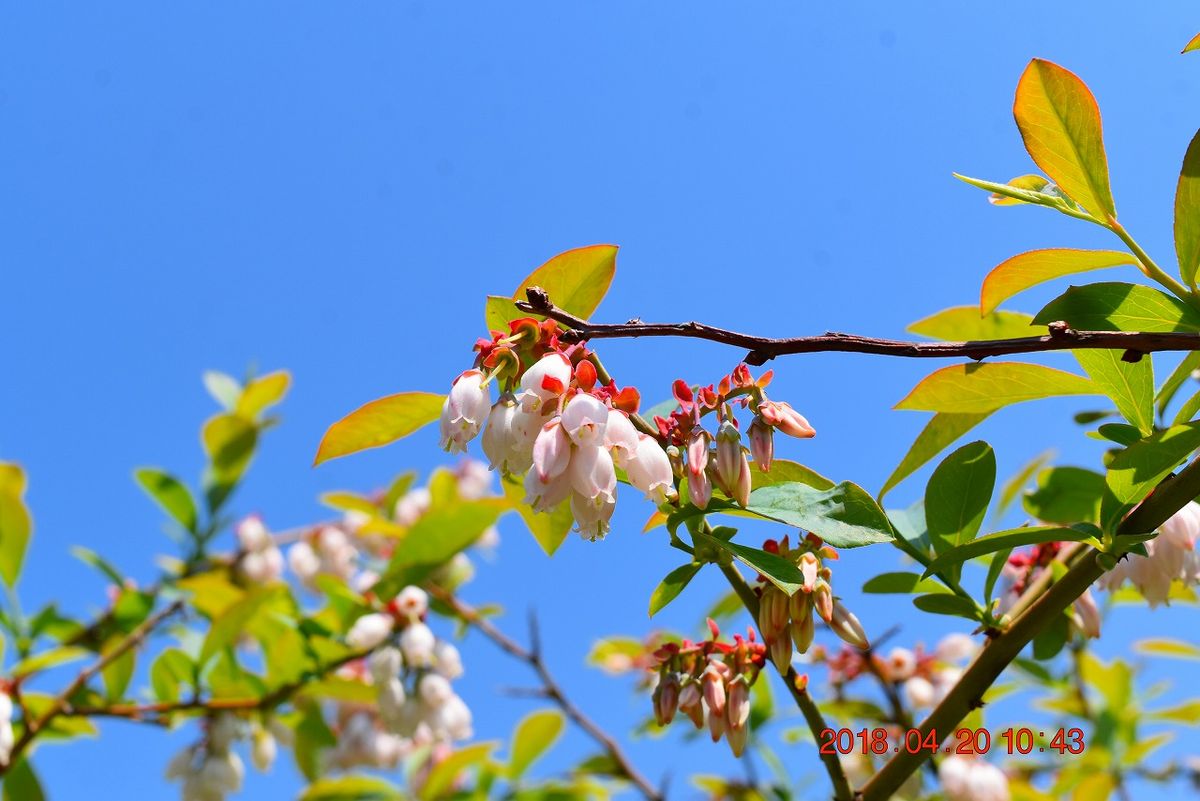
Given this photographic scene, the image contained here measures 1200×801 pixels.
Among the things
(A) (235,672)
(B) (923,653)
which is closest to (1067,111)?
(B) (923,653)

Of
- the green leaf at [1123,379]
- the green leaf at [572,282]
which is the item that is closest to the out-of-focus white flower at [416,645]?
the green leaf at [572,282]

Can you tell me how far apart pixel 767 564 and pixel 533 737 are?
2279 millimetres

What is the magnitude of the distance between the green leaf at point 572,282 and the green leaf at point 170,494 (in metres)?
2.35

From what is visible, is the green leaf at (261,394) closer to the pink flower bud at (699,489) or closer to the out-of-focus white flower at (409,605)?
the out-of-focus white flower at (409,605)

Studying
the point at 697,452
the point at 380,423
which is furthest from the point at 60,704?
the point at 697,452

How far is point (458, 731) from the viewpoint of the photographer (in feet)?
8.77

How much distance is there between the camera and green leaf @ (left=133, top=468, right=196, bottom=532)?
Result: 3041mm

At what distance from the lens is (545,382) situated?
980mm

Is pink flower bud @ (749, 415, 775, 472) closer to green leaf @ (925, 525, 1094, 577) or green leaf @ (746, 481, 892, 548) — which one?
green leaf @ (746, 481, 892, 548)

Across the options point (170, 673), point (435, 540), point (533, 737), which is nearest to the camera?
point (435, 540)

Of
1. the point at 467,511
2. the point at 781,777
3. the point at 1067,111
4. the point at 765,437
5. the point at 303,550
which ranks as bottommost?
the point at 765,437

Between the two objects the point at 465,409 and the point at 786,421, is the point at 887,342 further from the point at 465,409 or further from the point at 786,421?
the point at 465,409

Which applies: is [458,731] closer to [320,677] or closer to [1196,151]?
[320,677]

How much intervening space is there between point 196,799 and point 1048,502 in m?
2.43
